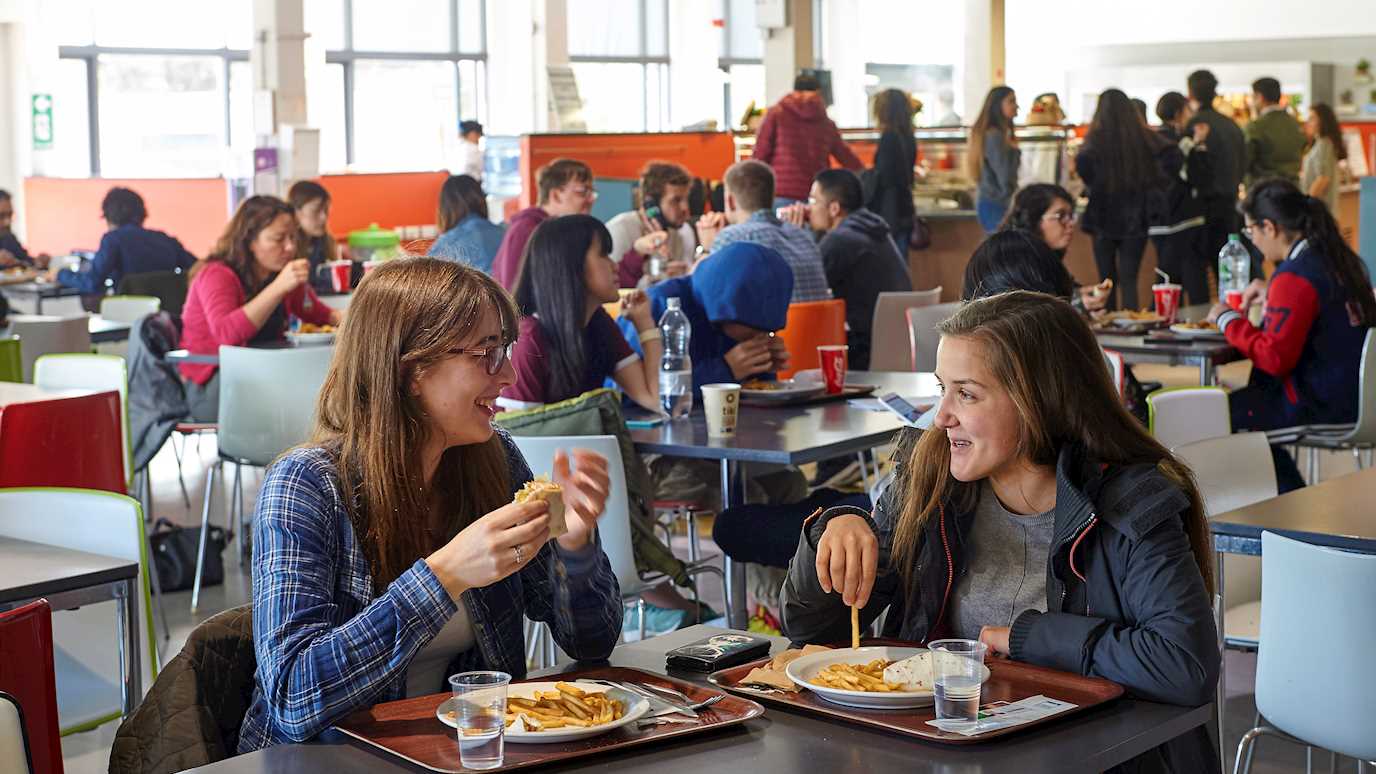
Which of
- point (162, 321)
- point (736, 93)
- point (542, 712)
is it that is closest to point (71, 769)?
point (162, 321)

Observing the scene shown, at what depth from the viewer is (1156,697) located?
1793mm

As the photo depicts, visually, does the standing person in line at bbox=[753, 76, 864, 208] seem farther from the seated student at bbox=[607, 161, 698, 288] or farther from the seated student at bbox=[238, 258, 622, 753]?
the seated student at bbox=[238, 258, 622, 753]

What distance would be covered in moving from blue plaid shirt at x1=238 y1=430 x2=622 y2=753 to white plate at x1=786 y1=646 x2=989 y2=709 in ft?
0.97

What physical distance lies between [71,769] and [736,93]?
15.7 metres

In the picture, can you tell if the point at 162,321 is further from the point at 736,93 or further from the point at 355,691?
the point at 736,93

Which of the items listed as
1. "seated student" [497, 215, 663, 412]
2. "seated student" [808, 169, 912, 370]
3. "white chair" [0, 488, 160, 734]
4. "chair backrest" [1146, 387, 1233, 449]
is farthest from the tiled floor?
"seated student" [808, 169, 912, 370]

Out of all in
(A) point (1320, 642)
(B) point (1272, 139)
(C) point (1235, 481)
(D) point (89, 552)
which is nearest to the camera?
(A) point (1320, 642)

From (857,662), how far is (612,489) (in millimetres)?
1626

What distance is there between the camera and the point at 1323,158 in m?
11.1

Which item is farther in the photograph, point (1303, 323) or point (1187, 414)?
point (1303, 323)

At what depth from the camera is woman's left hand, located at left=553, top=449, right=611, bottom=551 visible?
199 cm

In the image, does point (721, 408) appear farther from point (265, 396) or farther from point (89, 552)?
point (265, 396)

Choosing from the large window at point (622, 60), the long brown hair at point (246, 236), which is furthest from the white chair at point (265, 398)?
the large window at point (622, 60)

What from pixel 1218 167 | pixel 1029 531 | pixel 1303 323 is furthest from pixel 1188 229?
pixel 1029 531
